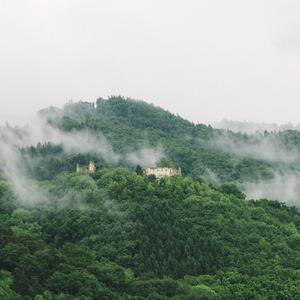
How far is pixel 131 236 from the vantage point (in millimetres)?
110875

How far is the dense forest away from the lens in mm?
92500

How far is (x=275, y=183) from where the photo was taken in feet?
563

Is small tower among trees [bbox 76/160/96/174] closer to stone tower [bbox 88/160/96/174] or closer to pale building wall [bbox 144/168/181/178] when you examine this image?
stone tower [bbox 88/160/96/174]

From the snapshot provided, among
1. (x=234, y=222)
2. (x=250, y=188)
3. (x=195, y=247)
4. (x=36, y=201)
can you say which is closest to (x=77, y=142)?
(x=250, y=188)

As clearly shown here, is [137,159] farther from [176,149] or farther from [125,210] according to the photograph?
[125,210]

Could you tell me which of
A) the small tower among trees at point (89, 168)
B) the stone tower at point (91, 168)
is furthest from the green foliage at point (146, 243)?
the small tower among trees at point (89, 168)

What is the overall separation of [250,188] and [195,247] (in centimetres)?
5891

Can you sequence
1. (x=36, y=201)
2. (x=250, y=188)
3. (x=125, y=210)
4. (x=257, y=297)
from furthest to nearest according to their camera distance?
(x=250, y=188) → (x=36, y=201) → (x=125, y=210) → (x=257, y=297)

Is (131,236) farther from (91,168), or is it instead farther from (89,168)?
(89,168)

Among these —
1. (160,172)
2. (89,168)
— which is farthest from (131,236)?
(89,168)

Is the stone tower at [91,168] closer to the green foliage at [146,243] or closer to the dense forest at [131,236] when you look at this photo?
the dense forest at [131,236]

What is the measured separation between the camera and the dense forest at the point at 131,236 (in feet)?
303

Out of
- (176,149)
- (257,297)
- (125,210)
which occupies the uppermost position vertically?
(176,149)

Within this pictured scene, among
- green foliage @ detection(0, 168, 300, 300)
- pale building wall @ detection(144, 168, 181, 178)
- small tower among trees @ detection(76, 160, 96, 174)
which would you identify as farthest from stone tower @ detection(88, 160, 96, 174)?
pale building wall @ detection(144, 168, 181, 178)
